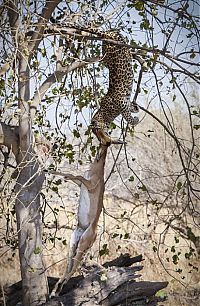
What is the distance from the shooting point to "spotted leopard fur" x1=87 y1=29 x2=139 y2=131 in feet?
7.69

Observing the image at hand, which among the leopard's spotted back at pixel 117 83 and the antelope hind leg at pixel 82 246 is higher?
the leopard's spotted back at pixel 117 83

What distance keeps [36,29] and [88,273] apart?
44.1 inches

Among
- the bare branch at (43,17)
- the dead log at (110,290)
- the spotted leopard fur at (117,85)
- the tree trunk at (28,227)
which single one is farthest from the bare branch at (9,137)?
the dead log at (110,290)

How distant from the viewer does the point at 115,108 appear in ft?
7.70

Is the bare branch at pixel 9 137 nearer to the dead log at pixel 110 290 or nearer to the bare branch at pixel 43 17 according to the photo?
the bare branch at pixel 43 17

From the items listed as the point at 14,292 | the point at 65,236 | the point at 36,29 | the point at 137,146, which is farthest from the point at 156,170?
the point at 36,29

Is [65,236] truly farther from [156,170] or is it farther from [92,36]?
[92,36]

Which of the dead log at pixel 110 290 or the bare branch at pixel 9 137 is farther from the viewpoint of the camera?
the bare branch at pixel 9 137

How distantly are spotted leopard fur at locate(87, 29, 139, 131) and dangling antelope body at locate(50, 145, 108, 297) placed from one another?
0.62 feet

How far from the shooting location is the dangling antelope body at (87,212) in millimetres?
2299

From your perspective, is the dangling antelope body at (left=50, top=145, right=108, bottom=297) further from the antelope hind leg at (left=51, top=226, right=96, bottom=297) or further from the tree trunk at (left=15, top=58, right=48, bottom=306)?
the tree trunk at (left=15, top=58, right=48, bottom=306)

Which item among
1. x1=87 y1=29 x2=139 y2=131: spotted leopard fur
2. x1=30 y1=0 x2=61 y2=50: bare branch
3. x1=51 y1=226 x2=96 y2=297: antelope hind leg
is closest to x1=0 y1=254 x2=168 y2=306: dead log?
x1=51 y1=226 x2=96 y2=297: antelope hind leg

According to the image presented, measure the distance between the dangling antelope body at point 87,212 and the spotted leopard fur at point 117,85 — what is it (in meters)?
0.19

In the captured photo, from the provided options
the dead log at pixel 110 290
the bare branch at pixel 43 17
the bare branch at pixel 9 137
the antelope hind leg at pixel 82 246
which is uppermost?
the bare branch at pixel 43 17
